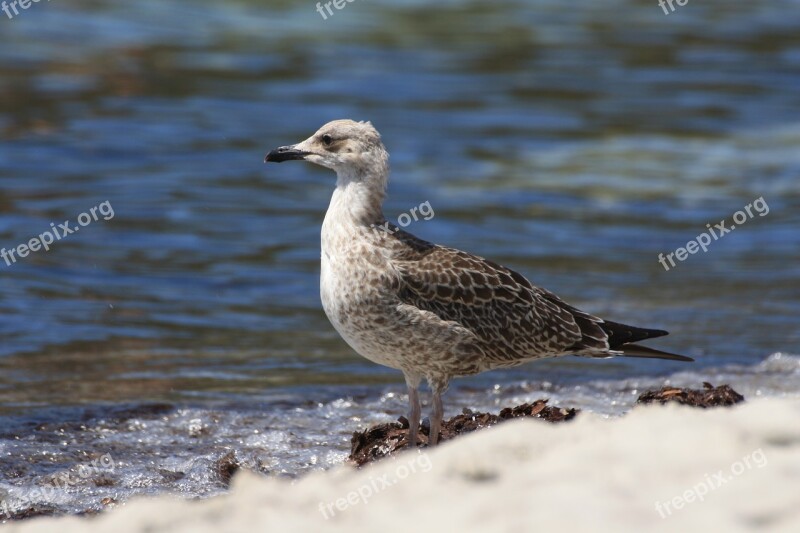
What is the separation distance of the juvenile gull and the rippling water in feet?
2.82

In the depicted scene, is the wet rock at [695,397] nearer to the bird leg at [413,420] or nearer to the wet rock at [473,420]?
the wet rock at [473,420]

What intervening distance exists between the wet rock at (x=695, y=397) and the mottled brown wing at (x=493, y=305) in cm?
41

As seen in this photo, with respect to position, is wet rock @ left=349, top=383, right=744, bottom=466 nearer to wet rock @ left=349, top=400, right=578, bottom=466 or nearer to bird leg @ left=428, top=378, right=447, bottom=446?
wet rock @ left=349, top=400, right=578, bottom=466

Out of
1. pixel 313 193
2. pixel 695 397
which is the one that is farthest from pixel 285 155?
pixel 313 193

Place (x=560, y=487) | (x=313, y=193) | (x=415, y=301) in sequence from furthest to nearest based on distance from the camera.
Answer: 1. (x=313, y=193)
2. (x=415, y=301)
3. (x=560, y=487)

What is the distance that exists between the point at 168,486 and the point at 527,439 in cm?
267

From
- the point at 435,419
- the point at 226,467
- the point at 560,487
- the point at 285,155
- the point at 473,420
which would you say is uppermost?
the point at 285,155

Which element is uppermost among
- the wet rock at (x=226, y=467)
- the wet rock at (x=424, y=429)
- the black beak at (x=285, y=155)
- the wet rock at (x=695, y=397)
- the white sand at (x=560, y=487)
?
the black beak at (x=285, y=155)

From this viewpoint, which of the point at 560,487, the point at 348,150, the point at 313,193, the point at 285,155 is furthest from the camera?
the point at 313,193

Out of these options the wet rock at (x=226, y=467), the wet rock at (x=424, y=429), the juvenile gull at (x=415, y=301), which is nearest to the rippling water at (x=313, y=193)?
the wet rock at (x=226, y=467)

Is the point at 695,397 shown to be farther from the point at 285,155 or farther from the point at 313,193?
the point at 313,193

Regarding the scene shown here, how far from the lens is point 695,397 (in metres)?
7.30

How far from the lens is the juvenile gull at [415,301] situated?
6.63 meters

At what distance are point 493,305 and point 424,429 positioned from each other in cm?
79
